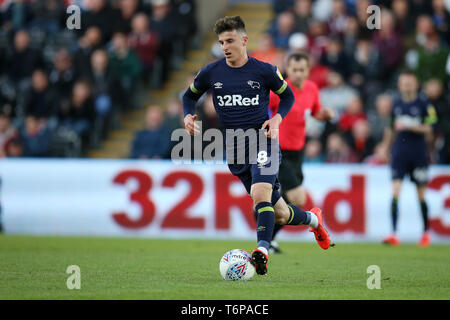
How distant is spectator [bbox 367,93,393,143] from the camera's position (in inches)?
595

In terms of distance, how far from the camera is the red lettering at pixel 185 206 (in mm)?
14375

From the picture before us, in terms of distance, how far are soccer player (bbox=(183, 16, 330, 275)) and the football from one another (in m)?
0.29

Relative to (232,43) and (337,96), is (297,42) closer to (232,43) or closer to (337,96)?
(337,96)

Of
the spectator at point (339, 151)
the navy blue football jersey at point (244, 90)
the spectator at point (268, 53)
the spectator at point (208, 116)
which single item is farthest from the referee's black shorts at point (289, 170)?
the spectator at point (268, 53)

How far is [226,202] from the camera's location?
14.3m

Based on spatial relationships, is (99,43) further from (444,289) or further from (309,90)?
(444,289)

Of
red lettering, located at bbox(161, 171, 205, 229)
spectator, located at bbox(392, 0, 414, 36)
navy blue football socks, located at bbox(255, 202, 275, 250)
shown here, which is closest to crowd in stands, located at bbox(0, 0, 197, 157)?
red lettering, located at bbox(161, 171, 205, 229)

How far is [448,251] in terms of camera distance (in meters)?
11.9

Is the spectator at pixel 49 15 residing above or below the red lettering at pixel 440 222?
above

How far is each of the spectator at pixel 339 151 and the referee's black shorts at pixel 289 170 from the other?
425cm

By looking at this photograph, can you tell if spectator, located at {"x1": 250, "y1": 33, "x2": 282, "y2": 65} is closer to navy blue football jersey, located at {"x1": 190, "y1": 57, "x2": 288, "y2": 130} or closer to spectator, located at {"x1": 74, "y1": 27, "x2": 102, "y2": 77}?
spectator, located at {"x1": 74, "y1": 27, "x2": 102, "y2": 77}

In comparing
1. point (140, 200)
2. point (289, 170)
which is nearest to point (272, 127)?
point (289, 170)

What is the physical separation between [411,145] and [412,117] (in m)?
0.45

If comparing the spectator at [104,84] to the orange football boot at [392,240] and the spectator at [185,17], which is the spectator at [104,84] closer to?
the spectator at [185,17]
